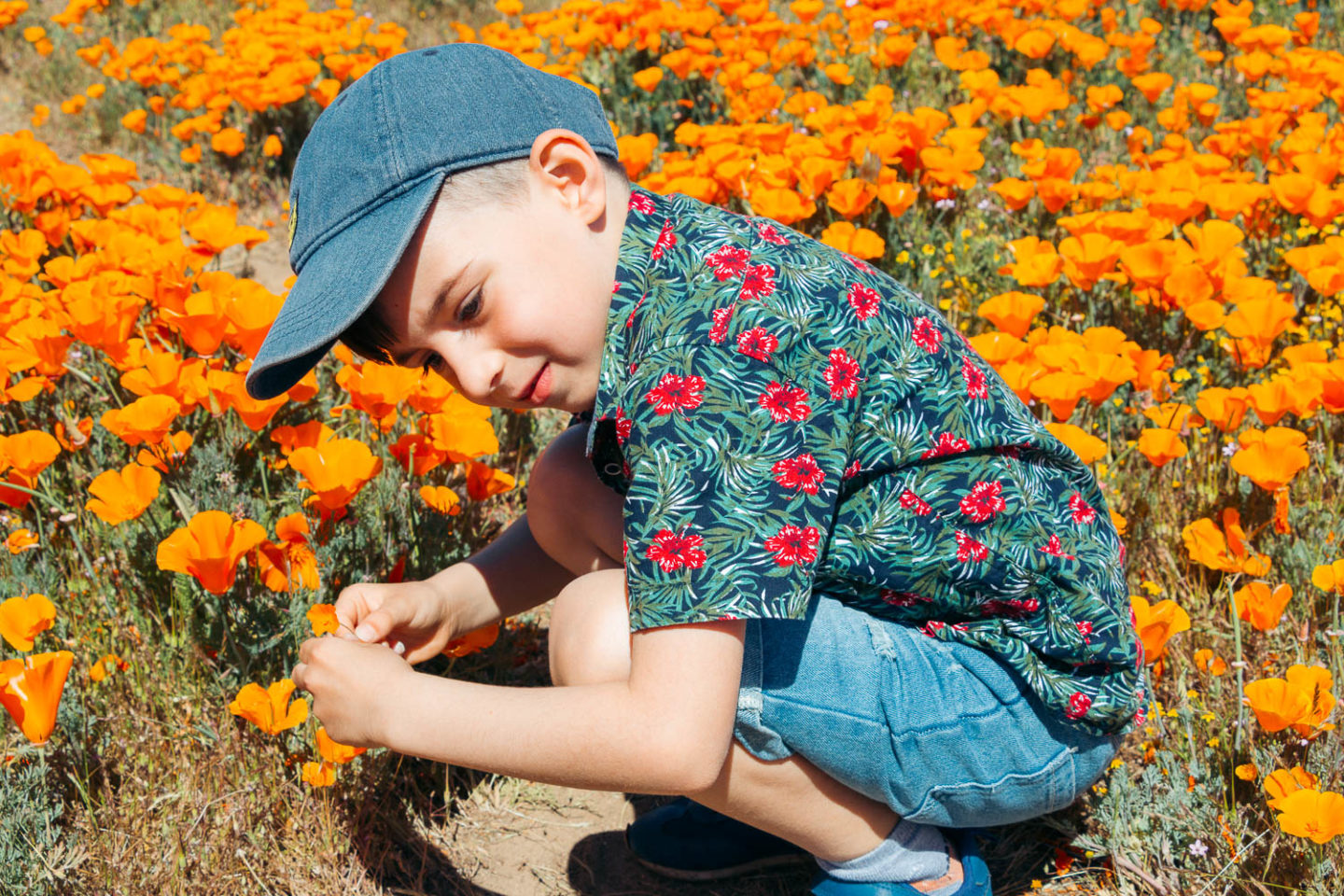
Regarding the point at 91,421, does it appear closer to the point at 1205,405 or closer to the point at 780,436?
the point at 780,436

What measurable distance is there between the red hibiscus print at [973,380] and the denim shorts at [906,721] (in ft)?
1.09

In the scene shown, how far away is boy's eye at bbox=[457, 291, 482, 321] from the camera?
4.56 ft

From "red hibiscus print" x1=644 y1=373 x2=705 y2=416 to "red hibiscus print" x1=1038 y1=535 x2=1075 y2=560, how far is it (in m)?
0.54

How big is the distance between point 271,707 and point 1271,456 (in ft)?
5.25

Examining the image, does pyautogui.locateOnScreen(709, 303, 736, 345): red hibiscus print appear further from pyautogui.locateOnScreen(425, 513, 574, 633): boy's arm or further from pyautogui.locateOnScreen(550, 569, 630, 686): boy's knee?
pyautogui.locateOnScreen(425, 513, 574, 633): boy's arm

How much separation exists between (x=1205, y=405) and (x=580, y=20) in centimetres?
341

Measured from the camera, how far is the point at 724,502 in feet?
4.14

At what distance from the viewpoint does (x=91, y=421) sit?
2.42m

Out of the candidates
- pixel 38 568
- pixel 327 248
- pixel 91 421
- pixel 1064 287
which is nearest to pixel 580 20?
pixel 1064 287

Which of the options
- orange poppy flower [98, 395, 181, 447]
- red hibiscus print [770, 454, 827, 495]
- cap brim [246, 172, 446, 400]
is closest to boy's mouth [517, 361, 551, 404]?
cap brim [246, 172, 446, 400]

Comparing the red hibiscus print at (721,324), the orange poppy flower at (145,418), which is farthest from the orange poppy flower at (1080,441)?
the orange poppy flower at (145,418)

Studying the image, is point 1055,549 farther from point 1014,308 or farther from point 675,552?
point 1014,308

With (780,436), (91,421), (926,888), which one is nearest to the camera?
(780,436)

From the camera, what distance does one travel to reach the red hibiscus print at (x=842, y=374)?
1.35 m
